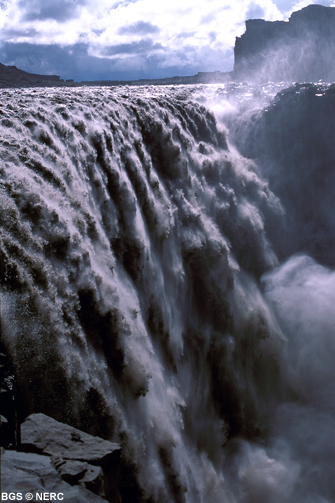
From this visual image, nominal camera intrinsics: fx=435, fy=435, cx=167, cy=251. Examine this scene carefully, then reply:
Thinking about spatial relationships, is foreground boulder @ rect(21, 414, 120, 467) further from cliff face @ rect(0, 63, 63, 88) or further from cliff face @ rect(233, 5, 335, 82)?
cliff face @ rect(233, 5, 335, 82)

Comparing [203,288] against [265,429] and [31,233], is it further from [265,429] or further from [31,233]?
[31,233]

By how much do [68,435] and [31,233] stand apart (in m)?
2.12

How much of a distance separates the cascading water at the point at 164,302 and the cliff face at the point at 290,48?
2983 centimetres

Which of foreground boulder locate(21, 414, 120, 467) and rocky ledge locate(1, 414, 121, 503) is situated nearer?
rocky ledge locate(1, 414, 121, 503)

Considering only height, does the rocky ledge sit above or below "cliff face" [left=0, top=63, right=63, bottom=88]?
below

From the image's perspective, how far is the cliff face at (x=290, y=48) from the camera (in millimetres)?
40281

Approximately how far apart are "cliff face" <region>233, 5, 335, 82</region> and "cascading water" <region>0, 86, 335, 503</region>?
29830 mm

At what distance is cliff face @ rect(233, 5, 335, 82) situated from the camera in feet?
132

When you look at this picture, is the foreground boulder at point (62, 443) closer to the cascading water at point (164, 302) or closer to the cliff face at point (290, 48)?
the cascading water at point (164, 302)

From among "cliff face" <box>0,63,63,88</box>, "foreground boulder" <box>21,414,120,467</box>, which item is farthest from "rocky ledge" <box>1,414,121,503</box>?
"cliff face" <box>0,63,63,88</box>

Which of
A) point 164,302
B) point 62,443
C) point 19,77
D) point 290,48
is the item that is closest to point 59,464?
point 62,443

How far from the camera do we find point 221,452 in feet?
26.8

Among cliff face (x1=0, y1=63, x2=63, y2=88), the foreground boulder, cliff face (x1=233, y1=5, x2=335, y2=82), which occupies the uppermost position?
cliff face (x1=233, y1=5, x2=335, y2=82)

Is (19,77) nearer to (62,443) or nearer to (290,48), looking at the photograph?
(62,443)
